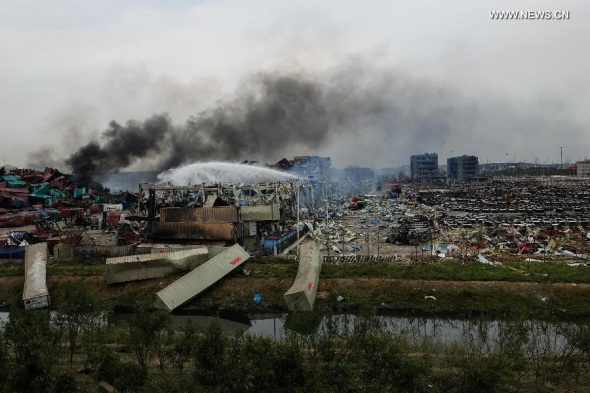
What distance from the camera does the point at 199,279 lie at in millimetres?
23094

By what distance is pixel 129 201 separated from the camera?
6088cm

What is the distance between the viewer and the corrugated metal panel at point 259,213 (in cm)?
3188

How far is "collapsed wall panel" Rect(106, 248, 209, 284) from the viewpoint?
79.9 feet

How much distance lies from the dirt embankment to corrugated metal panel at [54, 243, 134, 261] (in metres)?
4.01

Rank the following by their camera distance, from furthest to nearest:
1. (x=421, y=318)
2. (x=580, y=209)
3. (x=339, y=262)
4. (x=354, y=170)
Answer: (x=354, y=170)
(x=580, y=209)
(x=339, y=262)
(x=421, y=318)

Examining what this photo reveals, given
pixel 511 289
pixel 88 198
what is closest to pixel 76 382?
pixel 511 289

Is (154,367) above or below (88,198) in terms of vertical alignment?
below

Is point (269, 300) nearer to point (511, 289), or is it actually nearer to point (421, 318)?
point (421, 318)

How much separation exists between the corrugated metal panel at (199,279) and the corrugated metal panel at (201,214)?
4324 mm

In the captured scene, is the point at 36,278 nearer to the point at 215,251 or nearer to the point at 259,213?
the point at 215,251

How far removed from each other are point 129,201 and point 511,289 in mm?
51744

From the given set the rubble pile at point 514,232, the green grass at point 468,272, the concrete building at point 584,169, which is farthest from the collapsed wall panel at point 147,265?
the concrete building at point 584,169

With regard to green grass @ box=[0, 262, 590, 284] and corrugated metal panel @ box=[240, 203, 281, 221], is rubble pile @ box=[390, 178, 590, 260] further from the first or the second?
corrugated metal panel @ box=[240, 203, 281, 221]

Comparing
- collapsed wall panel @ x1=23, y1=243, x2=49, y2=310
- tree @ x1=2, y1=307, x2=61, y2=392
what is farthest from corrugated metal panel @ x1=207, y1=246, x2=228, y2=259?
tree @ x1=2, y1=307, x2=61, y2=392
